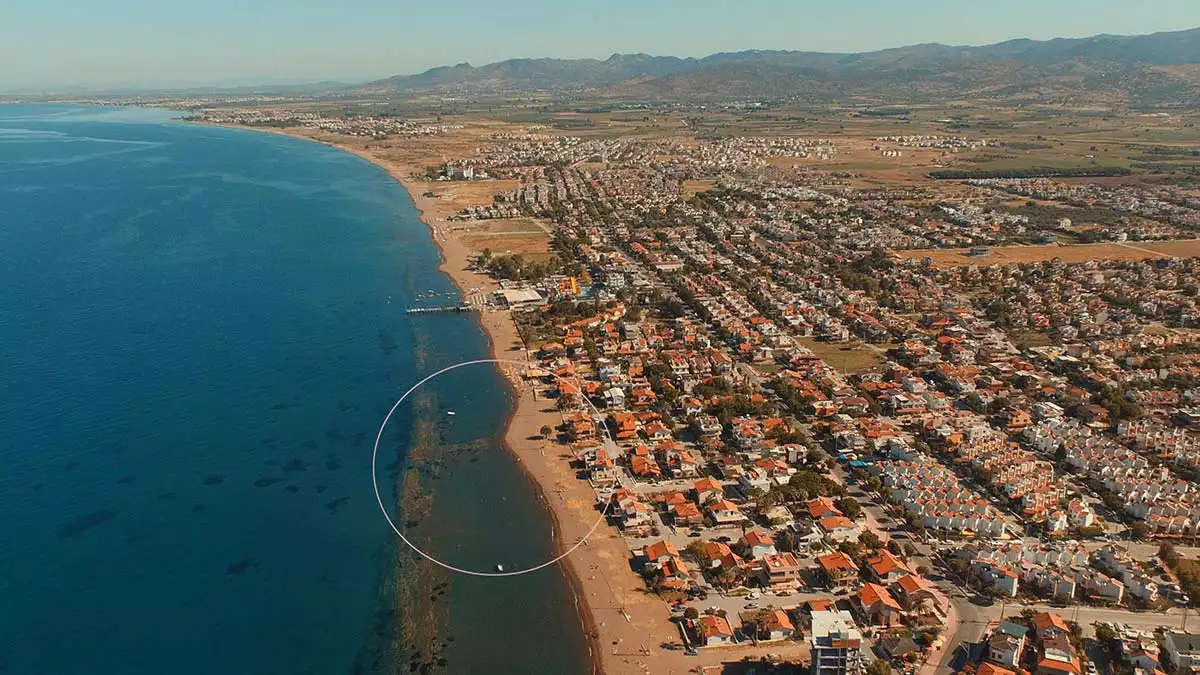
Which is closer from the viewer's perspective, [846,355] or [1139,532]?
[1139,532]

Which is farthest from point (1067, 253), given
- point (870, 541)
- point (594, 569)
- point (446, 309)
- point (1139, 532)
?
point (594, 569)

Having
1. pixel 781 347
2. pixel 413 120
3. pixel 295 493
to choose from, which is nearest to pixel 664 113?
pixel 413 120

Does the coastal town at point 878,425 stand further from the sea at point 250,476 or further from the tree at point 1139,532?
the sea at point 250,476

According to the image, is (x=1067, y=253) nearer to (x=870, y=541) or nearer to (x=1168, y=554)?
(x=1168, y=554)

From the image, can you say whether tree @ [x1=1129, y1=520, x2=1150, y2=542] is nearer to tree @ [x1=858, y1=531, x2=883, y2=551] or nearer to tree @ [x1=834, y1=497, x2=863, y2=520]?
tree @ [x1=858, y1=531, x2=883, y2=551]

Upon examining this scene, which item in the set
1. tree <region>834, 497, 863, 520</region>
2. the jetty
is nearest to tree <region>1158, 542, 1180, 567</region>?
tree <region>834, 497, 863, 520</region>

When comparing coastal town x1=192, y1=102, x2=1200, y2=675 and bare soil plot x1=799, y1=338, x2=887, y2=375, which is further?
bare soil plot x1=799, y1=338, x2=887, y2=375

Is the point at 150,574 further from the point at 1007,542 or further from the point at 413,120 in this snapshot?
the point at 413,120
